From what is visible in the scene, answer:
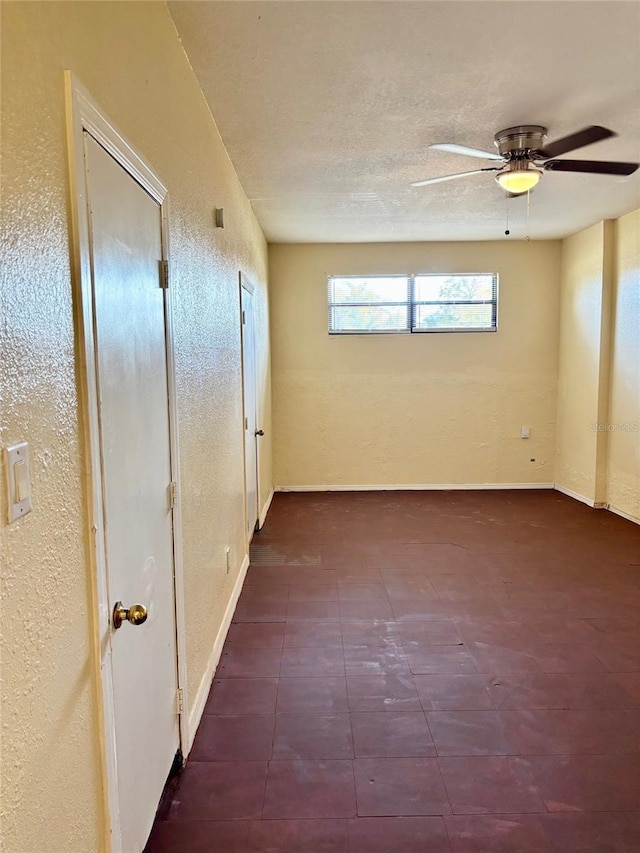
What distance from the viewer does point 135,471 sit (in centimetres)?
141

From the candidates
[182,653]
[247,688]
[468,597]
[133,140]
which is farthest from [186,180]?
[468,597]

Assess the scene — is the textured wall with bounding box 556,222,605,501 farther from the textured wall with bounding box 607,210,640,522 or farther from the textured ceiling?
the textured ceiling

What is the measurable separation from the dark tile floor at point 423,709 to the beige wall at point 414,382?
192 centimetres

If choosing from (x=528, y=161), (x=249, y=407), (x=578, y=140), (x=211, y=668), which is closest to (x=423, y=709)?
(x=211, y=668)

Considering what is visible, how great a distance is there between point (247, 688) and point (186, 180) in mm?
2134

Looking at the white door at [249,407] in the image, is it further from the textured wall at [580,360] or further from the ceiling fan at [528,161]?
the textured wall at [580,360]

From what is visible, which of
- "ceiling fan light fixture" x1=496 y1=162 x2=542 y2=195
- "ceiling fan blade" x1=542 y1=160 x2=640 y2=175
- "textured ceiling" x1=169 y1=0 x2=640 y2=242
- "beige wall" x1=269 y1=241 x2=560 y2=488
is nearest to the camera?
"textured ceiling" x1=169 y1=0 x2=640 y2=242

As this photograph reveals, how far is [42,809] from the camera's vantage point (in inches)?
35.8

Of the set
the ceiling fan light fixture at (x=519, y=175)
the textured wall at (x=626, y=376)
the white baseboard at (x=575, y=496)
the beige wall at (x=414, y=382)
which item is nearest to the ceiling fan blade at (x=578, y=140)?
the ceiling fan light fixture at (x=519, y=175)

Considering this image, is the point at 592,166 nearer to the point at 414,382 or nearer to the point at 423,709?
the point at 423,709

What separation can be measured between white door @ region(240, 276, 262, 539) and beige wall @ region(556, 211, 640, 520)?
3238 millimetres

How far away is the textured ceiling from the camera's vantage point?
6.20 ft

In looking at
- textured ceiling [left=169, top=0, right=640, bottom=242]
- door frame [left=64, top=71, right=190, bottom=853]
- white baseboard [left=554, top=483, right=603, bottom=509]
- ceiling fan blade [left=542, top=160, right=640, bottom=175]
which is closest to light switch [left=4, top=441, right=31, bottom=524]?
door frame [left=64, top=71, right=190, bottom=853]

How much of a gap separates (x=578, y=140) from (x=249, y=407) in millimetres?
2595
